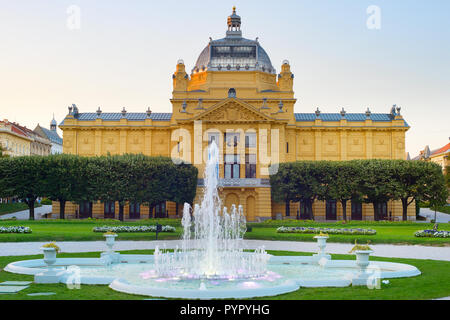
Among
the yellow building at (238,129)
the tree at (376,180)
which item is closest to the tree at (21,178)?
the yellow building at (238,129)

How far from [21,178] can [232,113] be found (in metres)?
26.4

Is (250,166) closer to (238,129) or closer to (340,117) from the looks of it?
(238,129)

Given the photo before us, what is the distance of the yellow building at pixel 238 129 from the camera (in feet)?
228

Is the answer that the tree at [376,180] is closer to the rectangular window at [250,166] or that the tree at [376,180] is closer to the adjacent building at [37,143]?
the rectangular window at [250,166]

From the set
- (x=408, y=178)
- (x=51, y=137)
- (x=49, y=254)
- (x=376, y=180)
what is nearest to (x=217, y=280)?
(x=49, y=254)

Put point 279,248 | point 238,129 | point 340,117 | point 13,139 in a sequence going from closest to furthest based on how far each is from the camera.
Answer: point 279,248
point 238,129
point 340,117
point 13,139

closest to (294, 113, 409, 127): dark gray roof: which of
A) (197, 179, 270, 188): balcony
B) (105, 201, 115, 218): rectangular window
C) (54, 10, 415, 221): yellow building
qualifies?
(54, 10, 415, 221): yellow building

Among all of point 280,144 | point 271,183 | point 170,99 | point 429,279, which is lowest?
point 429,279

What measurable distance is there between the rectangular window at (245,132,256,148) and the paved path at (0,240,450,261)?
32073 millimetres

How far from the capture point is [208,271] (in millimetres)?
22672

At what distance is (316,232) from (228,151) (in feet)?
94.9

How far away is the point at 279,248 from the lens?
34688 mm

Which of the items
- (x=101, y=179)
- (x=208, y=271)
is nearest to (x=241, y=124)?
(x=101, y=179)
